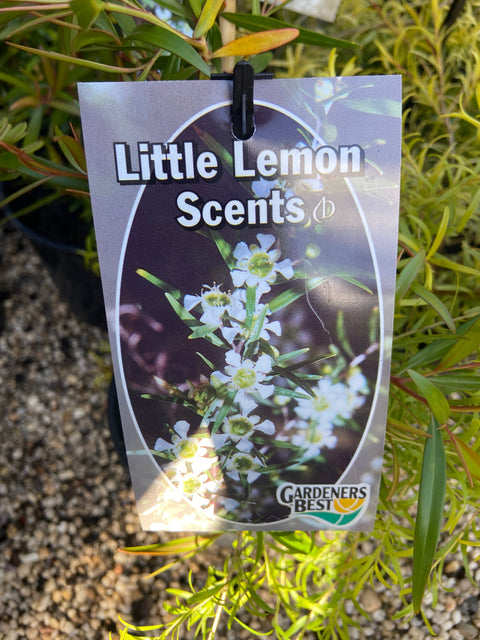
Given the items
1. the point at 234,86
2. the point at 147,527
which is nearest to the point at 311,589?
the point at 147,527

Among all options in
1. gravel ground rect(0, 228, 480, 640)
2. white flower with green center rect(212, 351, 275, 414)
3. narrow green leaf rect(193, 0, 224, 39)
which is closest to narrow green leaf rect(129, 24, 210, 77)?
narrow green leaf rect(193, 0, 224, 39)

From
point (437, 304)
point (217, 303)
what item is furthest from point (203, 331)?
point (437, 304)

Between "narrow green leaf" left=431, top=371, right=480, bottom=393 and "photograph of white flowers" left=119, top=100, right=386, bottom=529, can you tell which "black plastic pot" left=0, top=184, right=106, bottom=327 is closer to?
"photograph of white flowers" left=119, top=100, right=386, bottom=529

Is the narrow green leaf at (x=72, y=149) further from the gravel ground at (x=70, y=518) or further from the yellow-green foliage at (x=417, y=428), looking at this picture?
the gravel ground at (x=70, y=518)

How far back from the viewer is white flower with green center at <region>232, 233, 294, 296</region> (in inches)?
17.3

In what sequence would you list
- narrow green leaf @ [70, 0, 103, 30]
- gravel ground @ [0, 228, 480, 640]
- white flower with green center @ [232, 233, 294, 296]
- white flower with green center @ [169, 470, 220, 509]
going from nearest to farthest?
narrow green leaf @ [70, 0, 103, 30]
white flower with green center @ [232, 233, 294, 296]
white flower with green center @ [169, 470, 220, 509]
gravel ground @ [0, 228, 480, 640]

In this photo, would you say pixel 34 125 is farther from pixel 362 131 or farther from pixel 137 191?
pixel 362 131

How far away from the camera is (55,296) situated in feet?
3.90

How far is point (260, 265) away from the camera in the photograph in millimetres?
446

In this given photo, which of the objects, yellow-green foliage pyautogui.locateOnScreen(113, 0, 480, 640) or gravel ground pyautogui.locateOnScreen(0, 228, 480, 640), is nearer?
A: yellow-green foliage pyautogui.locateOnScreen(113, 0, 480, 640)

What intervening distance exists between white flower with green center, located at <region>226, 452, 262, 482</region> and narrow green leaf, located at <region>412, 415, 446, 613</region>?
0.16m

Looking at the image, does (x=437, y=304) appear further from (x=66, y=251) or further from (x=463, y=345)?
(x=66, y=251)

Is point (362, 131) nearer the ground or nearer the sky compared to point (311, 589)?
nearer the sky

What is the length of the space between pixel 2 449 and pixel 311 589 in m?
0.55
